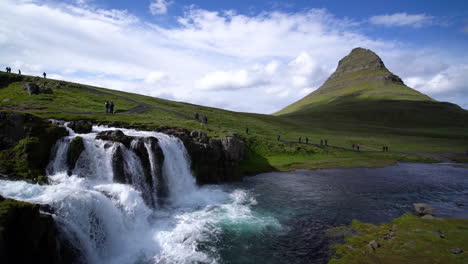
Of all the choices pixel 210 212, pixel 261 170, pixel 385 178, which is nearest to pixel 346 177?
pixel 385 178

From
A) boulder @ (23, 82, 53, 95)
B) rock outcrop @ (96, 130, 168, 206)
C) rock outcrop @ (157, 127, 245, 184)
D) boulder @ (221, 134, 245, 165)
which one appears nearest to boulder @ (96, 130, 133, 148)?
rock outcrop @ (96, 130, 168, 206)

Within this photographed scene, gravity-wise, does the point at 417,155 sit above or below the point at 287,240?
above

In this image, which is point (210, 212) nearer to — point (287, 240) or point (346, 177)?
point (287, 240)

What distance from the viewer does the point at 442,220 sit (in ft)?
99.2

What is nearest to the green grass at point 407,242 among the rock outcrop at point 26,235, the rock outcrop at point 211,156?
the rock outcrop at point 26,235

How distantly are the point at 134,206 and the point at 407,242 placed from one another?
28126 mm

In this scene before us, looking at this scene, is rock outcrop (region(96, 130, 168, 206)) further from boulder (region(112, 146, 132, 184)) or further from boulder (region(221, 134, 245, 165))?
boulder (region(221, 134, 245, 165))

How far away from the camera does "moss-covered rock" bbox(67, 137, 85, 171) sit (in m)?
30.9

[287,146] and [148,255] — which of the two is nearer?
[148,255]

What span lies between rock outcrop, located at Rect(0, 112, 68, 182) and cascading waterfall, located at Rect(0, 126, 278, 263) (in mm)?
1403

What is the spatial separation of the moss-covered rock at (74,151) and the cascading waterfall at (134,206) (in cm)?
42

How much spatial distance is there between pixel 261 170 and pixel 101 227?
43253 millimetres

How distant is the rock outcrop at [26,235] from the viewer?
15.0 m

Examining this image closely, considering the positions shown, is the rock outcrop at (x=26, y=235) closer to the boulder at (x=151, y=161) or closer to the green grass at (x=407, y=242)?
the boulder at (x=151, y=161)
